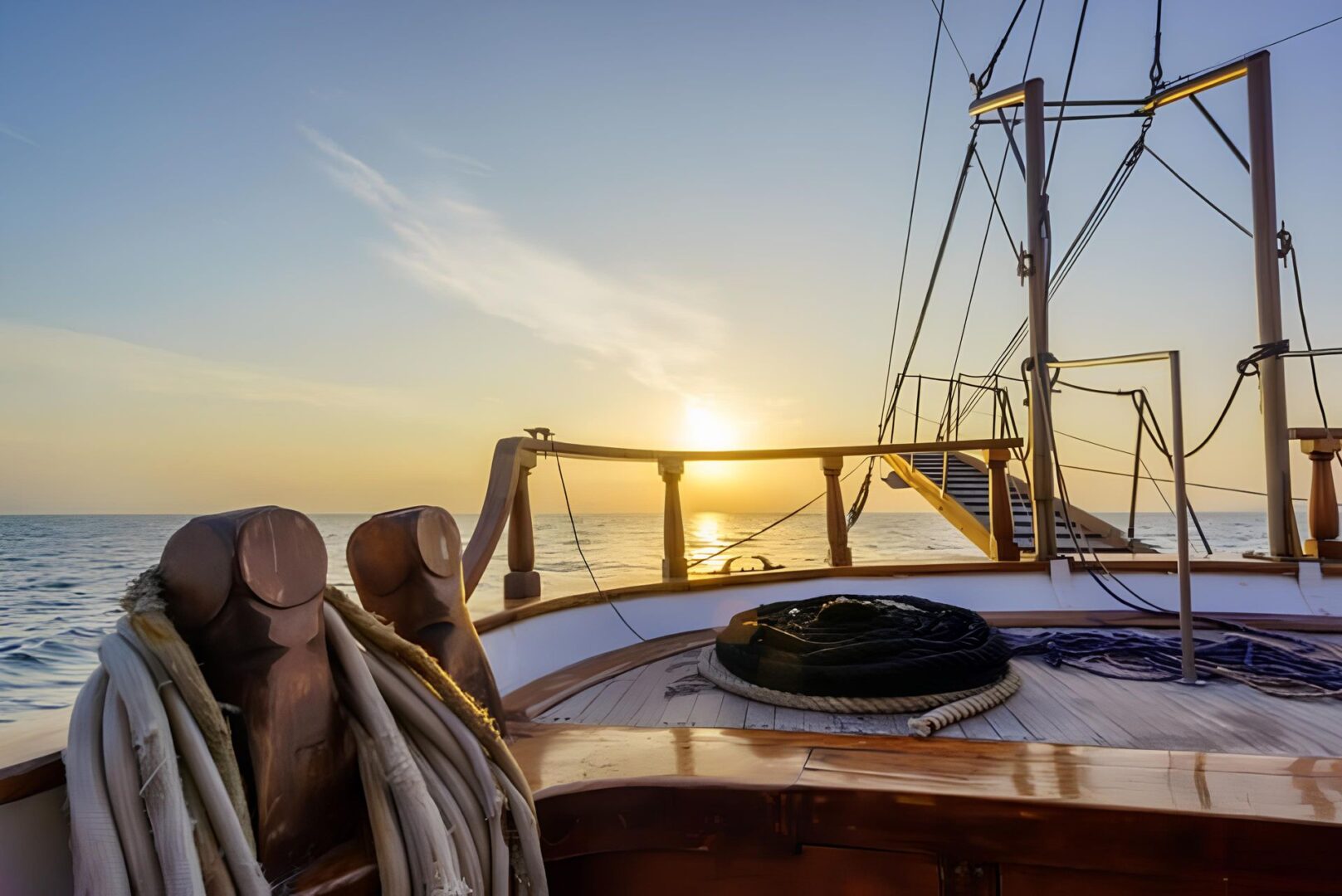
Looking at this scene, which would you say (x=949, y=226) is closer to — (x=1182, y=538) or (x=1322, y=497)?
(x=1322, y=497)

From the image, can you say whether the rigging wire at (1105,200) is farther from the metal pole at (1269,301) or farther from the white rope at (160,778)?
the white rope at (160,778)

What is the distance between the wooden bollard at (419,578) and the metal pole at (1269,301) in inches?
162

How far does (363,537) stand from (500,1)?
5.55 meters

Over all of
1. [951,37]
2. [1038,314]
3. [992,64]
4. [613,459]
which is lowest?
[613,459]

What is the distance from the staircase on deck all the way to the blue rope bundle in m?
2.99

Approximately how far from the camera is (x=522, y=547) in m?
2.49

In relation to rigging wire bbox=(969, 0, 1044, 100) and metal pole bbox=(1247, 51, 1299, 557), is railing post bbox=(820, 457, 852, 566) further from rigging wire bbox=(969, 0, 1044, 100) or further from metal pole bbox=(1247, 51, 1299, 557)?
rigging wire bbox=(969, 0, 1044, 100)

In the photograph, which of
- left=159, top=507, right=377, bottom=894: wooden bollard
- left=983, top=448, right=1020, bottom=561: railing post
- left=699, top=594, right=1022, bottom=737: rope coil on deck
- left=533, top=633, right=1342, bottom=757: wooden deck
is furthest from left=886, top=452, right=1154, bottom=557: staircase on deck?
left=159, top=507, right=377, bottom=894: wooden bollard

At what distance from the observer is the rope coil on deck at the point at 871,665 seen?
1.76 meters

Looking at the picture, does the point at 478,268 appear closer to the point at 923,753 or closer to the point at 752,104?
the point at 752,104

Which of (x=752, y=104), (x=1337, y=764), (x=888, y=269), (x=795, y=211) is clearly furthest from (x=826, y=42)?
(x=1337, y=764)

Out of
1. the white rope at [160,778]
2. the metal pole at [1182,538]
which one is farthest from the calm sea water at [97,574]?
the metal pole at [1182,538]

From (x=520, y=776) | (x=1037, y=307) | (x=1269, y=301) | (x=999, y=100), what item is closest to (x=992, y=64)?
(x=999, y=100)

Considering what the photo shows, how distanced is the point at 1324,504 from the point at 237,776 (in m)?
4.63
